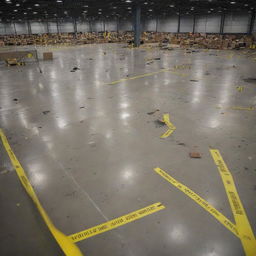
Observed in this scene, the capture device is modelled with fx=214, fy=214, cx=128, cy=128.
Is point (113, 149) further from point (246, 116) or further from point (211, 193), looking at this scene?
point (246, 116)

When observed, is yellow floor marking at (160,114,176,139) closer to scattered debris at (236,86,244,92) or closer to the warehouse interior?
the warehouse interior

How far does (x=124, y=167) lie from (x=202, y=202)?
159 centimetres

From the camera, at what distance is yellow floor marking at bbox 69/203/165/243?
9.38 feet

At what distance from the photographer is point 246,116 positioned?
676cm

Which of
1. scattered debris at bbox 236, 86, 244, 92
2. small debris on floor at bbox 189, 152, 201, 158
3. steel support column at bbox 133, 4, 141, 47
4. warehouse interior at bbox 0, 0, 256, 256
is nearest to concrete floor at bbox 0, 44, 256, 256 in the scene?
warehouse interior at bbox 0, 0, 256, 256

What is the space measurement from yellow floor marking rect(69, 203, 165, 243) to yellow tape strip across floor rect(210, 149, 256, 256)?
42.8 inches

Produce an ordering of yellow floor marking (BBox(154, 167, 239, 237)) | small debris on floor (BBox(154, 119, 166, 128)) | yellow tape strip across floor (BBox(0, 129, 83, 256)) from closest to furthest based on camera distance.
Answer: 1. yellow tape strip across floor (BBox(0, 129, 83, 256))
2. yellow floor marking (BBox(154, 167, 239, 237))
3. small debris on floor (BBox(154, 119, 166, 128))

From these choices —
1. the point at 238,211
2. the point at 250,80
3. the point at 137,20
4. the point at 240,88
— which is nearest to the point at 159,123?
the point at 238,211

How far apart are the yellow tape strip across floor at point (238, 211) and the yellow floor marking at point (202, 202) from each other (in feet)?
0.34

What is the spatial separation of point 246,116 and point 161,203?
4.91m

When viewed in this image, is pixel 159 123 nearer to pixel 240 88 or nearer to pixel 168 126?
pixel 168 126

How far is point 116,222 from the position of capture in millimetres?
3055

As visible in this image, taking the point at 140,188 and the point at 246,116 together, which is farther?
the point at 246,116

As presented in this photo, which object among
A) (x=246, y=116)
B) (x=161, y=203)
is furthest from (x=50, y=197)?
(x=246, y=116)
